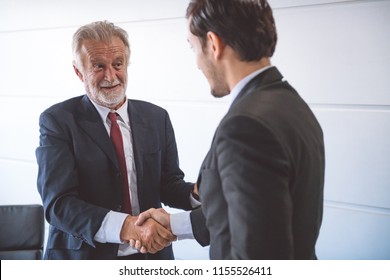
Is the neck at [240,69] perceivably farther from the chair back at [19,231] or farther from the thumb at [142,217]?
the chair back at [19,231]

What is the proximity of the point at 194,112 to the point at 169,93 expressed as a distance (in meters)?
0.20

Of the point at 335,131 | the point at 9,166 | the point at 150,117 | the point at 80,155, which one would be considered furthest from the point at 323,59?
the point at 9,166

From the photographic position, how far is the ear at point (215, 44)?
908mm

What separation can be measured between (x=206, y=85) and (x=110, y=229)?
1183 millimetres

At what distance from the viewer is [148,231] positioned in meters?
1.38

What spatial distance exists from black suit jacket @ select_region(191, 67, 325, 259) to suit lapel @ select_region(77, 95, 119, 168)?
580 millimetres

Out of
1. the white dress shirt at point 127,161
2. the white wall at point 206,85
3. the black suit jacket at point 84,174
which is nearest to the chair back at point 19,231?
the black suit jacket at point 84,174

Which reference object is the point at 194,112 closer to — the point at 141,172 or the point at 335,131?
the point at 335,131

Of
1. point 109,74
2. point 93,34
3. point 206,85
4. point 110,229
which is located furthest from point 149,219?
point 206,85

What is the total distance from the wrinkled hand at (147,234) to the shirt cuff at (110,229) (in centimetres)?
2

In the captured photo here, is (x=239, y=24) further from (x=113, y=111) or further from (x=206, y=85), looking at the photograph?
(x=206, y=85)

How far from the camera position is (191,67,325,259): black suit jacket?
2.46ft

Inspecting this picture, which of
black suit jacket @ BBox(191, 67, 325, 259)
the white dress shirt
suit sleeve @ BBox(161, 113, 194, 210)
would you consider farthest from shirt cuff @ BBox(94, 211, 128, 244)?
black suit jacket @ BBox(191, 67, 325, 259)

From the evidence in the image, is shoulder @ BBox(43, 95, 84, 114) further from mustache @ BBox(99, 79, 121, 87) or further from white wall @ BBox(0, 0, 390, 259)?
white wall @ BBox(0, 0, 390, 259)
